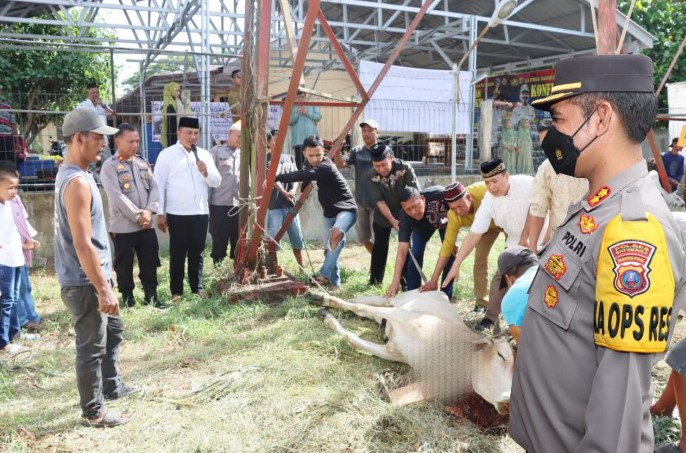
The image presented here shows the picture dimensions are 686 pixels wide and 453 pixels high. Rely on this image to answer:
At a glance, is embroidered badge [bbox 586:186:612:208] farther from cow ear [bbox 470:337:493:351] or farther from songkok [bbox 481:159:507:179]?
songkok [bbox 481:159:507:179]

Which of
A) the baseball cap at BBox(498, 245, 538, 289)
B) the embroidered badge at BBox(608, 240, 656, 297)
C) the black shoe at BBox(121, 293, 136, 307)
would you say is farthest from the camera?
the black shoe at BBox(121, 293, 136, 307)

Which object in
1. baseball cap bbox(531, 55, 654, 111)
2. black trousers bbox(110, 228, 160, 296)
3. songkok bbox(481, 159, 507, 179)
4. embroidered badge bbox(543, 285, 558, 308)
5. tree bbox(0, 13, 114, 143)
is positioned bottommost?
black trousers bbox(110, 228, 160, 296)

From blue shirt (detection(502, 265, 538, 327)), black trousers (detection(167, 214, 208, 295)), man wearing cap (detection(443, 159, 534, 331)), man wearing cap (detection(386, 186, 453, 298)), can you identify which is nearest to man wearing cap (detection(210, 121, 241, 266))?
black trousers (detection(167, 214, 208, 295))

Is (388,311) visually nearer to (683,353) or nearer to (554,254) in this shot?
(683,353)

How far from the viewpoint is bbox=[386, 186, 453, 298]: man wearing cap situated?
187 inches

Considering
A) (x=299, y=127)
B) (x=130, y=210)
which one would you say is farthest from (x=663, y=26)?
(x=130, y=210)

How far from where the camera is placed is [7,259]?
4.06m

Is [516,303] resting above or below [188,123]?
below

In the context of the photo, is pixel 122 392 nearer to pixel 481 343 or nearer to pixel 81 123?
pixel 81 123

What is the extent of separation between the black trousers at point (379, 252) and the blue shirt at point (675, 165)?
7.89m

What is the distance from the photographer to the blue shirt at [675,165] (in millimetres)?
10688

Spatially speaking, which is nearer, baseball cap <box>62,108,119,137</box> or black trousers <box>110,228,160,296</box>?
baseball cap <box>62,108,119,137</box>

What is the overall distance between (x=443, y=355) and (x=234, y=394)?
4.17 ft

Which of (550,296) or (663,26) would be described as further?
(663,26)
